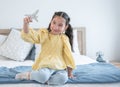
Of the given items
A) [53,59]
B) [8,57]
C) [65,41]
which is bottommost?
[8,57]

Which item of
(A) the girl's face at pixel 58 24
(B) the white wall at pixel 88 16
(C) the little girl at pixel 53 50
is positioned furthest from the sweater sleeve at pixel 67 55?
(B) the white wall at pixel 88 16

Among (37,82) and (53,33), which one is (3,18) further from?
(37,82)

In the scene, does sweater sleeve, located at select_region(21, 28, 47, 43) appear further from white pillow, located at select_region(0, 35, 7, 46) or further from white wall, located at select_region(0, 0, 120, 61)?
white wall, located at select_region(0, 0, 120, 61)

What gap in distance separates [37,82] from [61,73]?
0.20 metres

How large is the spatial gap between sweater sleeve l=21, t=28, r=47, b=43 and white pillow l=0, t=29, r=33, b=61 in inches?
44.3

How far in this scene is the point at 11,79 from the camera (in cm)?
189

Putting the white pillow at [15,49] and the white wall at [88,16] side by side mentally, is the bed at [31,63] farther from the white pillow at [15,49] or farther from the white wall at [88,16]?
the white wall at [88,16]

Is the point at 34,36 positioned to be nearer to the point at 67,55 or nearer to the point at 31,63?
the point at 67,55

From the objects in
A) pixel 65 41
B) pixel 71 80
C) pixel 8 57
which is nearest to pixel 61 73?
pixel 71 80

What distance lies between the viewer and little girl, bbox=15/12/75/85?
192 cm

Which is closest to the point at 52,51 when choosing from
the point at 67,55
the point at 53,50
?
the point at 53,50

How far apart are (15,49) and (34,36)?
1.27m

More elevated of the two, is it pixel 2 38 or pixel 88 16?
pixel 88 16

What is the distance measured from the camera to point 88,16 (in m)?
3.86
